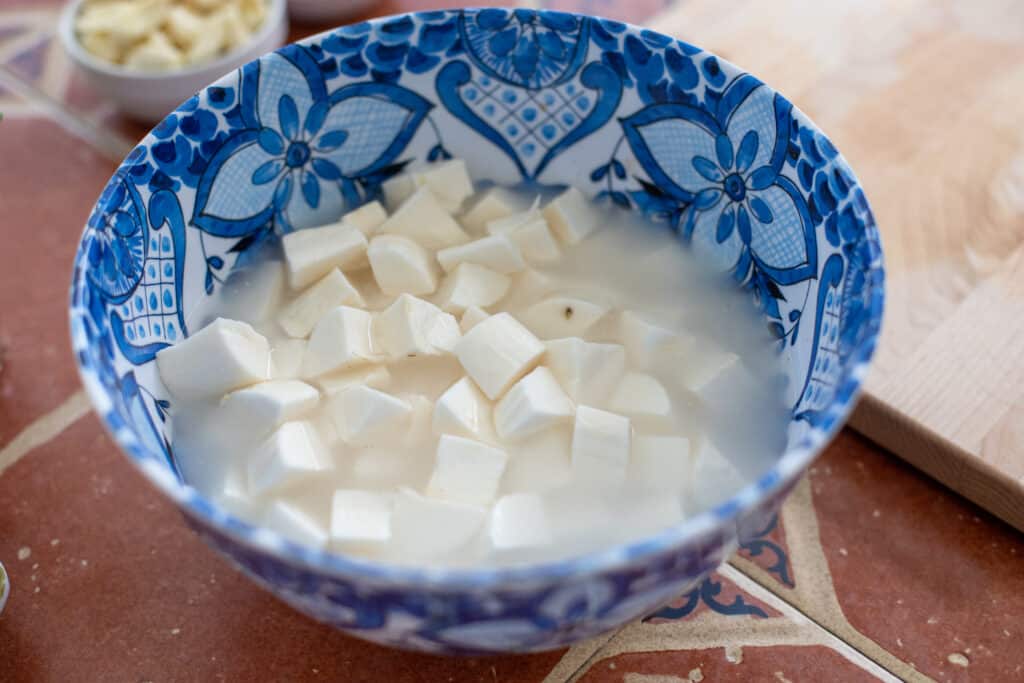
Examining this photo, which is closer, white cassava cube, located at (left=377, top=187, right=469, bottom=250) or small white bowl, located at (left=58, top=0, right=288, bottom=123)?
white cassava cube, located at (left=377, top=187, right=469, bottom=250)

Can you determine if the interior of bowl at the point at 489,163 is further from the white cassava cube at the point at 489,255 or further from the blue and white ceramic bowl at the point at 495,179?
the white cassava cube at the point at 489,255

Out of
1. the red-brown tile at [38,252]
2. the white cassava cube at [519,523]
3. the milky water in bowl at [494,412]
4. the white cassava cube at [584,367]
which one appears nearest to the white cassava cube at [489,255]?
the milky water in bowl at [494,412]

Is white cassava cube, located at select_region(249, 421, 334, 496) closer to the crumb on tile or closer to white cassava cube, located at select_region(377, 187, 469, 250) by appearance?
white cassava cube, located at select_region(377, 187, 469, 250)

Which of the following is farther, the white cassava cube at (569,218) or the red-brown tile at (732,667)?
the white cassava cube at (569,218)

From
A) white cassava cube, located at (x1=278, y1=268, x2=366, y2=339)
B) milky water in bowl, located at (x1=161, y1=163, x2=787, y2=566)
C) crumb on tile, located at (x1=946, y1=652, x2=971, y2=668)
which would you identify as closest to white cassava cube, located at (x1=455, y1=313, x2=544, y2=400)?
milky water in bowl, located at (x1=161, y1=163, x2=787, y2=566)

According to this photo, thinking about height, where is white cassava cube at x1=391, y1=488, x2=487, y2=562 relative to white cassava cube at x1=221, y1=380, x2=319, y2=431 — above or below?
above

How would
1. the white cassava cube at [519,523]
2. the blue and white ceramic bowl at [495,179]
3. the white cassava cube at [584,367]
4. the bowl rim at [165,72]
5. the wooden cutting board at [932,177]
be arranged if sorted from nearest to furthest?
1. the blue and white ceramic bowl at [495,179]
2. the white cassava cube at [519,523]
3. the white cassava cube at [584,367]
4. the wooden cutting board at [932,177]
5. the bowl rim at [165,72]

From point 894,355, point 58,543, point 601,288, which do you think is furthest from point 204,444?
point 894,355

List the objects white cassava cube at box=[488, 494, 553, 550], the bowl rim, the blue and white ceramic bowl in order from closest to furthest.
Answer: the blue and white ceramic bowl
white cassava cube at box=[488, 494, 553, 550]
the bowl rim
